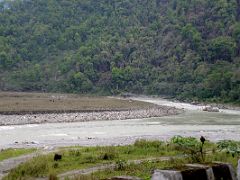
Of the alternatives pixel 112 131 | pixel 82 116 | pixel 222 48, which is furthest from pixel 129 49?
pixel 112 131

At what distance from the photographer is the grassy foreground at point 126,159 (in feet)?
70.8

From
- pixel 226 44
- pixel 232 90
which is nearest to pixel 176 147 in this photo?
pixel 232 90

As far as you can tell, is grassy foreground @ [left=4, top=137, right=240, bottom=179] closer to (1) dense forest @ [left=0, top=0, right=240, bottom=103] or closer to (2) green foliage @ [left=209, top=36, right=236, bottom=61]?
(1) dense forest @ [left=0, top=0, right=240, bottom=103]

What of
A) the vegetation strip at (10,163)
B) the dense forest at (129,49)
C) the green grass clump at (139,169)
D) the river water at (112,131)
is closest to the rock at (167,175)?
the green grass clump at (139,169)

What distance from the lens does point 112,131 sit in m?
54.9

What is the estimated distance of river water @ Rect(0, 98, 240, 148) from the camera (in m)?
44.5

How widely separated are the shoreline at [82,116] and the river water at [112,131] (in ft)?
11.9

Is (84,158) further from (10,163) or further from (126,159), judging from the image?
(10,163)

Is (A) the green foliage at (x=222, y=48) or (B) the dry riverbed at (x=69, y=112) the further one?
(A) the green foliage at (x=222, y=48)

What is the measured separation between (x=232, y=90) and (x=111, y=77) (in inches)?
1969

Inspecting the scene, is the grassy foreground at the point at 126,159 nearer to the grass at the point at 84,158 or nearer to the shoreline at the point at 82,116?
the grass at the point at 84,158

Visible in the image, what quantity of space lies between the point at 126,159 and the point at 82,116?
1841 inches

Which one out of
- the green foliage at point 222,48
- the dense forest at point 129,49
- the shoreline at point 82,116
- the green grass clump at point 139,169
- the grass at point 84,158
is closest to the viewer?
the green grass clump at point 139,169

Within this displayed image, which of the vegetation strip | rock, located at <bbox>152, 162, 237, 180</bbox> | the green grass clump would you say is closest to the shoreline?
the vegetation strip
